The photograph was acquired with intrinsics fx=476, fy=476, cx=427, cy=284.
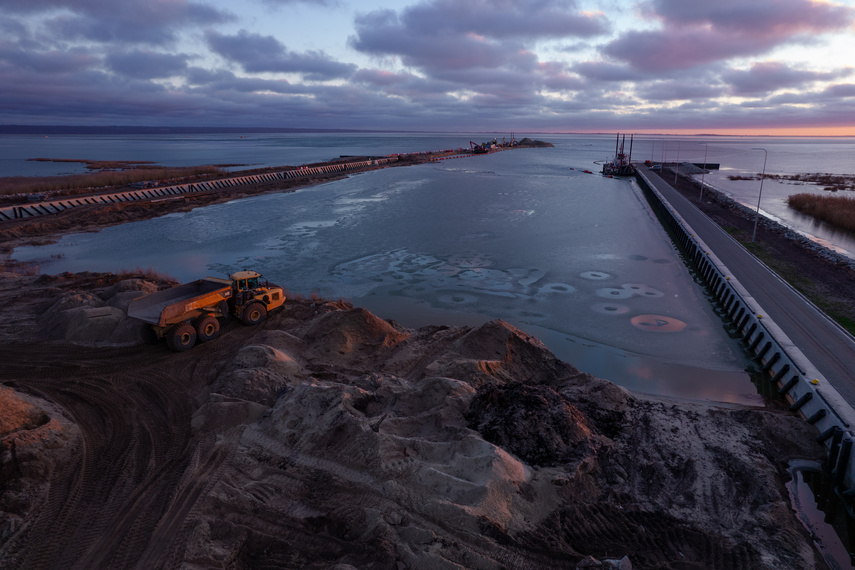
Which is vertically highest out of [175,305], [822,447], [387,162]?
Answer: [387,162]

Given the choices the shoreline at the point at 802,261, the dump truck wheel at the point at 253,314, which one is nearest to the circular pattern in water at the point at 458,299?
the dump truck wheel at the point at 253,314

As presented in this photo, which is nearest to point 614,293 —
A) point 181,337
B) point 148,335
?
point 181,337

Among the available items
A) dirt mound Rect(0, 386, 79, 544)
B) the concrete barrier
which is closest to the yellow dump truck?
dirt mound Rect(0, 386, 79, 544)

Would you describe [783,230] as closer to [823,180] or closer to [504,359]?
[504,359]

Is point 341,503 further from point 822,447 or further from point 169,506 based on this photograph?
point 822,447

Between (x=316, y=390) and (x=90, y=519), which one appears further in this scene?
(x=316, y=390)

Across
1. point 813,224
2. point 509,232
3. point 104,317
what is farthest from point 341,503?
point 813,224

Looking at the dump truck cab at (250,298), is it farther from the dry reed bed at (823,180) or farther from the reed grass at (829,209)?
the dry reed bed at (823,180)
